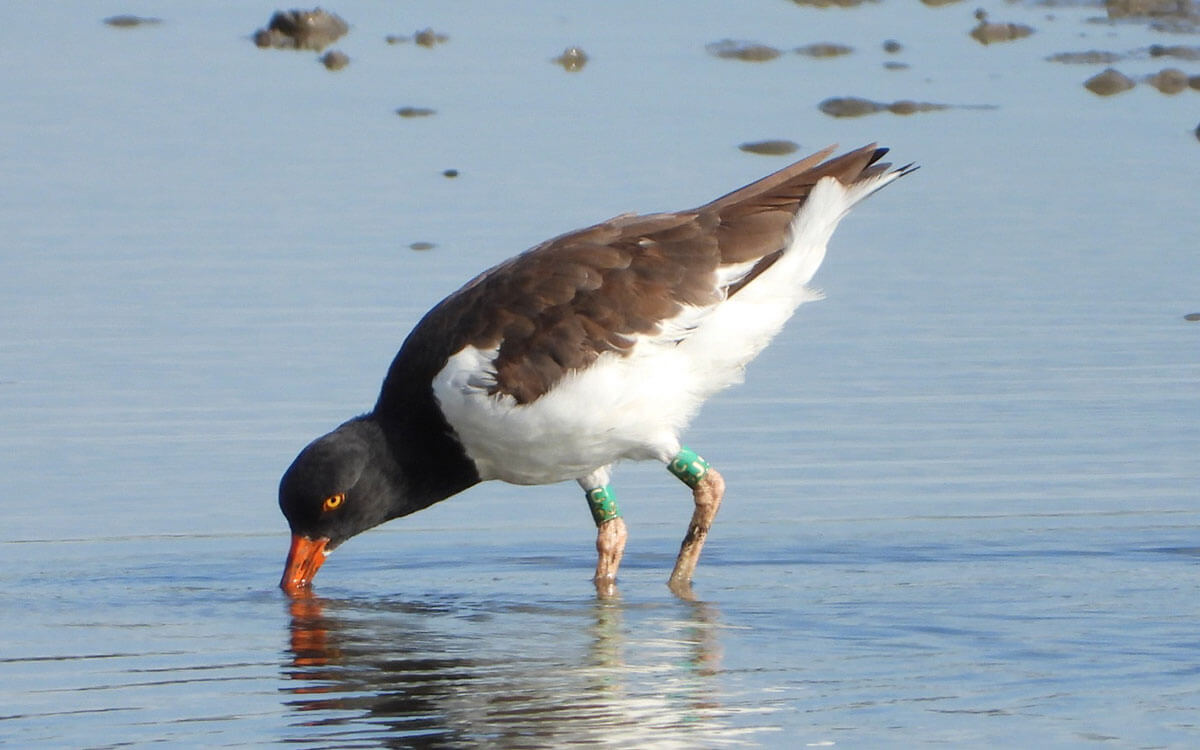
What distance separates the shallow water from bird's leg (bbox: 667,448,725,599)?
0.54 feet

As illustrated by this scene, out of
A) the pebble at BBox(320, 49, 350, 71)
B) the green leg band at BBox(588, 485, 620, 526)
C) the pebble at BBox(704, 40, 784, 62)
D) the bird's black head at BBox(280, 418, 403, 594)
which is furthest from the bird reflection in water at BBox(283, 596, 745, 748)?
the pebble at BBox(704, 40, 784, 62)

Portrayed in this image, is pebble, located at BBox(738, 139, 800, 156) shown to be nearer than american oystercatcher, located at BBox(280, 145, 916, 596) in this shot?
No

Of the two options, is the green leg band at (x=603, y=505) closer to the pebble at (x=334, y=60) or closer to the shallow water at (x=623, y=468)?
the shallow water at (x=623, y=468)

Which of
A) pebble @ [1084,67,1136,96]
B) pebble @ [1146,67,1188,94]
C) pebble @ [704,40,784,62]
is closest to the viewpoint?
pebble @ [1084,67,1136,96]

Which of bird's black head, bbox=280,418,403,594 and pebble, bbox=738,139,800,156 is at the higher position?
bird's black head, bbox=280,418,403,594

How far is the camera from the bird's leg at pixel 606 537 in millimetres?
8812

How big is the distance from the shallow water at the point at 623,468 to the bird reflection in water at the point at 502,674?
0.02 m

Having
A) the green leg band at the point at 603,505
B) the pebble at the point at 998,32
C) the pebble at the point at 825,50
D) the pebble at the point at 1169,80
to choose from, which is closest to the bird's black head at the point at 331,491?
the green leg band at the point at 603,505

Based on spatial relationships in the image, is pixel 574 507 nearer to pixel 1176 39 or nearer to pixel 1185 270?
pixel 1185 270

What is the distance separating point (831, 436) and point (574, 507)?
1.08m

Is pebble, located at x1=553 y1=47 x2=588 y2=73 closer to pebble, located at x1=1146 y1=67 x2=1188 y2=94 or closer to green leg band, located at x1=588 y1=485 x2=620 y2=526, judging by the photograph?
pebble, located at x1=1146 y1=67 x2=1188 y2=94

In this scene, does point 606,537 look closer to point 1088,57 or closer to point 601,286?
point 601,286

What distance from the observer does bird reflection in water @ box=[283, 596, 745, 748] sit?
22.5 feet

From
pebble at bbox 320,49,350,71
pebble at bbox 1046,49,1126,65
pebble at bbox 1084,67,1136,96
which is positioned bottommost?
pebble at bbox 320,49,350,71
